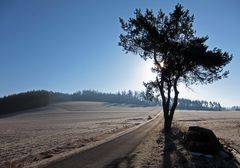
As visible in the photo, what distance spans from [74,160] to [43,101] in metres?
147

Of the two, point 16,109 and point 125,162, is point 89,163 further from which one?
point 16,109

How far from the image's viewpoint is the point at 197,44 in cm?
3108

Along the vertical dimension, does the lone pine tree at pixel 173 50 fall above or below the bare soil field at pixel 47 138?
above

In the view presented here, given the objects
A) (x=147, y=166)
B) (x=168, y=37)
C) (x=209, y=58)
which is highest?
(x=168, y=37)

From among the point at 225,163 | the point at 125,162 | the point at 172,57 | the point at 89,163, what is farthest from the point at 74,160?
the point at 172,57

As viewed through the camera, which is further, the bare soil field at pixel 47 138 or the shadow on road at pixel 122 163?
the bare soil field at pixel 47 138

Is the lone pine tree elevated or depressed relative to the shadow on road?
elevated

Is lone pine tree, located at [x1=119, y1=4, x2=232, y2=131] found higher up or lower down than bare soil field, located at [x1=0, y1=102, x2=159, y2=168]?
higher up

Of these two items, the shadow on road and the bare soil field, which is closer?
the shadow on road

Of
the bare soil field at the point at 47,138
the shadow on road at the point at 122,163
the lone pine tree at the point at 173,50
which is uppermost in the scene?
the lone pine tree at the point at 173,50

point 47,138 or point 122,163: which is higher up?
point 122,163

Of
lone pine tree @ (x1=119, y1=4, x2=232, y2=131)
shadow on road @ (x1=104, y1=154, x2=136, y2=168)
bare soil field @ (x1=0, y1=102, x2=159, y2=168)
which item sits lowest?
bare soil field @ (x1=0, y1=102, x2=159, y2=168)

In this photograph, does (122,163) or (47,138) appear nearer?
(122,163)

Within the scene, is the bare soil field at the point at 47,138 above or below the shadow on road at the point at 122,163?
below
